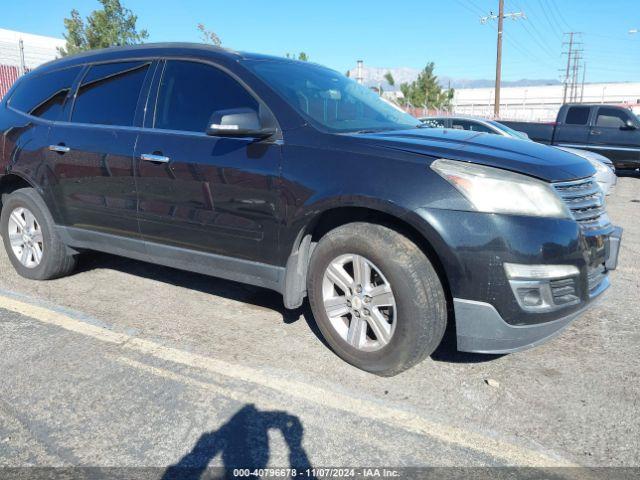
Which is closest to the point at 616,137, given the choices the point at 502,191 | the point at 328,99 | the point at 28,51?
the point at 328,99

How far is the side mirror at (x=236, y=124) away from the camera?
310 centimetres

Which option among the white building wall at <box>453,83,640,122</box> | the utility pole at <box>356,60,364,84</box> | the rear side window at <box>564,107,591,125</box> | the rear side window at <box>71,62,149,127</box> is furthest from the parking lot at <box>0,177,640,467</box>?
the white building wall at <box>453,83,640,122</box>

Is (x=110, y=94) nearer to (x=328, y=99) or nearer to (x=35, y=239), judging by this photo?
(x=35, y=239)

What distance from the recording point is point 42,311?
3959mm

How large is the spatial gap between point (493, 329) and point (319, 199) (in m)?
1.15

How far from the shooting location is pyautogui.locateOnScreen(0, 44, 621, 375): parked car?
8.73ft

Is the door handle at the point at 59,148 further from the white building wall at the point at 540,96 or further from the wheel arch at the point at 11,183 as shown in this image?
the white building wall at the point at 540,96

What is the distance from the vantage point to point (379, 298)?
2914 mm

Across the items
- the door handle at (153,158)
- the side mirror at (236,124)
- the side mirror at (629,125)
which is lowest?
the side mirror at (629,125)

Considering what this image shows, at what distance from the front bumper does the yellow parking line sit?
462mm

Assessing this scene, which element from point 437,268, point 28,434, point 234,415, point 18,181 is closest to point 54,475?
point 28,434

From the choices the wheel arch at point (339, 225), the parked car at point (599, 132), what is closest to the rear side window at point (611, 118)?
the parked car at point (599, 132)

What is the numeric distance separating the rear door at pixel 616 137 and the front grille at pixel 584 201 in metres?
11.4

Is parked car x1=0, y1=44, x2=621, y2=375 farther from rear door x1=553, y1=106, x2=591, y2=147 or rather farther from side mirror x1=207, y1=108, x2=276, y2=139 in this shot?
rear door x1=553, y1=106, x2=591, y2=147
